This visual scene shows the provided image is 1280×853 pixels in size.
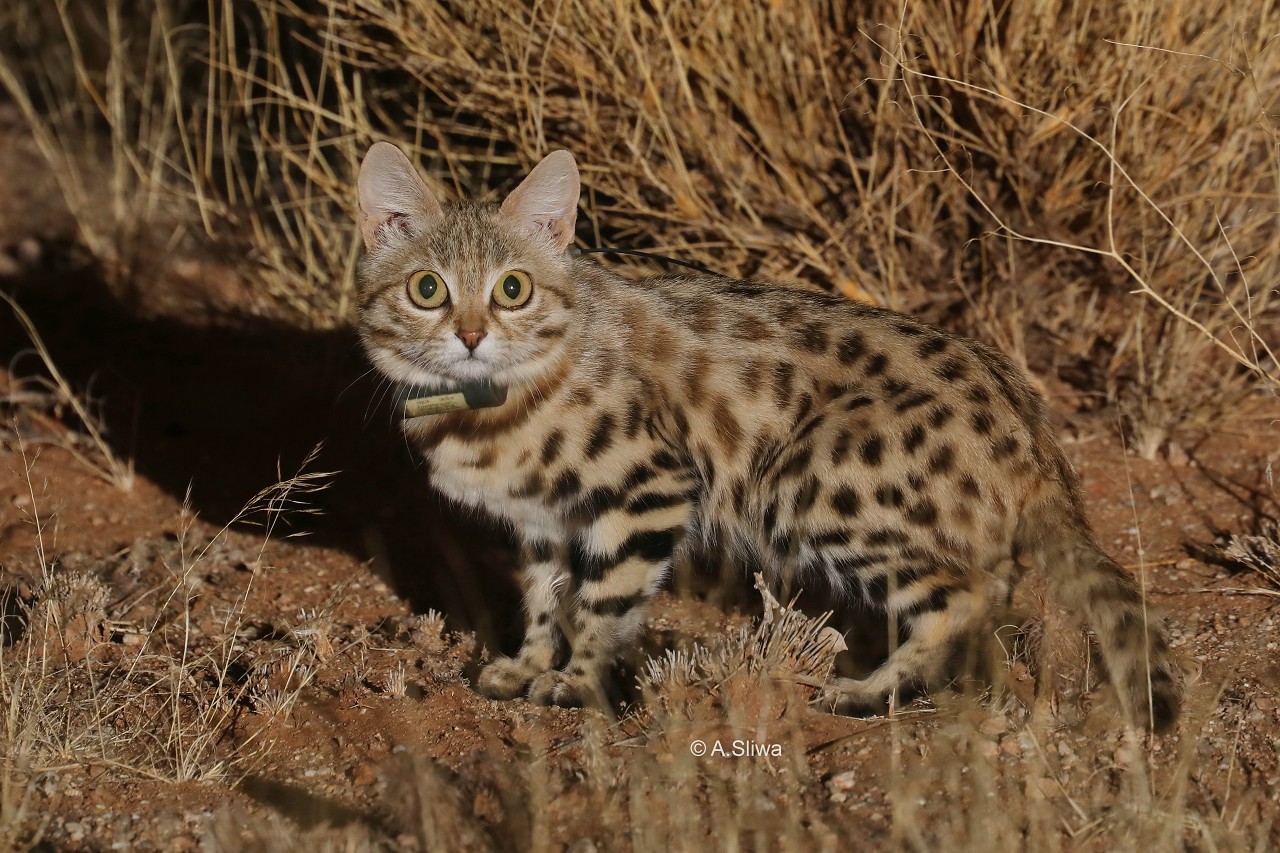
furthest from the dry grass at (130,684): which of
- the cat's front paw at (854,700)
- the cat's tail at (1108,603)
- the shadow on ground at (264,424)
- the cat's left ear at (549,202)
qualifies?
the cat's tail at (1108,603)

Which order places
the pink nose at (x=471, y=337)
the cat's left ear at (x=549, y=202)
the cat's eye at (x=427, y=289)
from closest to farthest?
the pink nose at (x=471, y=337) → the cat's eye at (x=427, y=289) → the cat's left ear at (x=549, y=202)

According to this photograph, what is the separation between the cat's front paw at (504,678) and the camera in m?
3.99

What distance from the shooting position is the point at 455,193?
244 inches

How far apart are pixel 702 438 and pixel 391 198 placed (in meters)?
Answer: 1.19

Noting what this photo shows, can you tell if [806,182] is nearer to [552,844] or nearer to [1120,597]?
[1120,597]

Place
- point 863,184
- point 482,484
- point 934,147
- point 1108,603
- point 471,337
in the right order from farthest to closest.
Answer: point 863,184
point 934,147
point 482,484
point 471,337
point 1108,603

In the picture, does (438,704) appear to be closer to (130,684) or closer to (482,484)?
(482,484)

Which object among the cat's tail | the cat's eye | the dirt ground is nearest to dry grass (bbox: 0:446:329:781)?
the dirt ground

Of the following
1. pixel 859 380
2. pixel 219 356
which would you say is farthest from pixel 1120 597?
pixel 219 356

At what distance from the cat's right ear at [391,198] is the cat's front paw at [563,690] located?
141 centimetres

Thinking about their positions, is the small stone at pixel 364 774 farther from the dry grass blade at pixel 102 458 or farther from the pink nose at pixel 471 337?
the dry grass blade at pixel 102 458

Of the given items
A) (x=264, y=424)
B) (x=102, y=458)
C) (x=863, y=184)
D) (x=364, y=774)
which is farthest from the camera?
(x=264, y=424)

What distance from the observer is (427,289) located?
12.7 feet

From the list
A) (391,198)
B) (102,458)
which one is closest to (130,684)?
(391,198)
